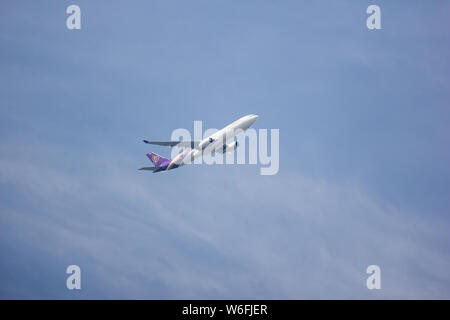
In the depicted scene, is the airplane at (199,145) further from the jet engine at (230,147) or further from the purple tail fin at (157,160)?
the jet engine at (230,147)

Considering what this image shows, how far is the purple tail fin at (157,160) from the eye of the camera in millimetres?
131875

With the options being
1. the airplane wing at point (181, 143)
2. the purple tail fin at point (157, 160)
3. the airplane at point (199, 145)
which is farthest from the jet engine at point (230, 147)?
the purple tail fin at point (157, 160)

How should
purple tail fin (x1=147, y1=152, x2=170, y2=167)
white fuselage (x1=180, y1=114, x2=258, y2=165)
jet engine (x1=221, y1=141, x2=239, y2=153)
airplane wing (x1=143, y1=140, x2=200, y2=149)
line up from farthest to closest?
jet engine (x1=221, y1=141, x2=239, y2=153)
purple tail fin (x1=147, y1=152, x2=170, y2=167)
airplane wing (x1=143, y1=140, x2=200, y2=149)
white fuselage (x1=180, y1=114, x2=258, y2=165)

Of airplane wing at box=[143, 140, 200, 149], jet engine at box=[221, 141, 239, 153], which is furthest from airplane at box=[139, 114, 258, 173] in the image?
jet engine at box=[221, 141, 239, 153]

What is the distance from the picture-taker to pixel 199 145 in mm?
124875

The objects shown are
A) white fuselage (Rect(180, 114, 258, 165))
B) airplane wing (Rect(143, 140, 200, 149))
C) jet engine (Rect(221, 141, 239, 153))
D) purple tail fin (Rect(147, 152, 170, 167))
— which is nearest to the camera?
white fuselage (Rect(180, 114, 258, 165))

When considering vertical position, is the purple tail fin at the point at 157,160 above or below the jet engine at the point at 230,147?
below

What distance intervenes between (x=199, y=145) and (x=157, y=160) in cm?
1411

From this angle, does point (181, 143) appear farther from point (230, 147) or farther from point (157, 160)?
point (230, 147)

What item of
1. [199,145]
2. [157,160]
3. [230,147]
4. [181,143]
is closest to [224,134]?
[199,145]

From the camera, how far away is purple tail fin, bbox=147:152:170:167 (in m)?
132

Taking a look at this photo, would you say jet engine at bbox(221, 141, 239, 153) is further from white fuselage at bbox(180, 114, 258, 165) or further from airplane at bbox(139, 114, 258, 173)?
white fuselage at bbox(180, 114, 258, 165)

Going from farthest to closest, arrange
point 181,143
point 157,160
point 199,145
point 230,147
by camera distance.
A: point 230,147, point 157,160, point 181,143, point 199,145
